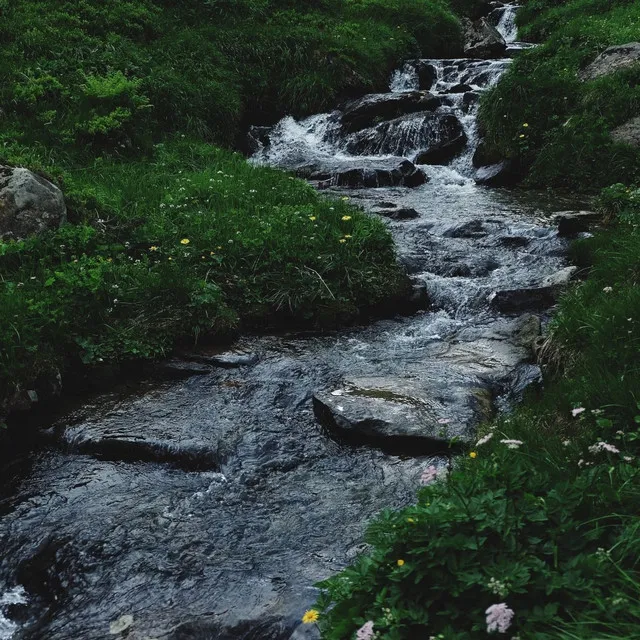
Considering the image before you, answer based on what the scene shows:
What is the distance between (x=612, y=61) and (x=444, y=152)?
3801 millimetres

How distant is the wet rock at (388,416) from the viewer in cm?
471

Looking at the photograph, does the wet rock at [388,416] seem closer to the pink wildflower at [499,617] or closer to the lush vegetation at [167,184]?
the lush vegetation at [167,184]

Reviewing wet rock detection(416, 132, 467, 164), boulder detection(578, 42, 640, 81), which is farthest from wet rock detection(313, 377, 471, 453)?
boulder detection(578, 42, 640, 81)

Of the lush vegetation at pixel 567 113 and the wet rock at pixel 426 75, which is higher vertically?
the wet rock at pixel 426 75

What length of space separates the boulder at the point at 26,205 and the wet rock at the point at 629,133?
9.06 metres

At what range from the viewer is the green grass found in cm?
583

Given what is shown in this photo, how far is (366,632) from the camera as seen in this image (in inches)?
87.0

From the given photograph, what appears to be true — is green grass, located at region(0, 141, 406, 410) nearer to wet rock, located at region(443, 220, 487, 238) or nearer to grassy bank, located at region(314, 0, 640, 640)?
wet rock, located at region(443, 220, 487, 238)

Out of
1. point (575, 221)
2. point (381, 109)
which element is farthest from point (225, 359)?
point (381, 109)

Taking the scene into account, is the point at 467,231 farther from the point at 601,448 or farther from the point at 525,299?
the point at 601,448

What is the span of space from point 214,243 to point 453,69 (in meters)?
13.0

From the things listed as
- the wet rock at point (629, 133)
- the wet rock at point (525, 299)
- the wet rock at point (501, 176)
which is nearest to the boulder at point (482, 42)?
the wet rock at point (501, 176)

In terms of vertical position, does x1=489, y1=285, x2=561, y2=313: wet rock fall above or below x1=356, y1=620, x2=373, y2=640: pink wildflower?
A: below

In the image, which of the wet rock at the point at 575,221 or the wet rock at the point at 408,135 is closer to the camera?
the wet rock at the point at 575,221
